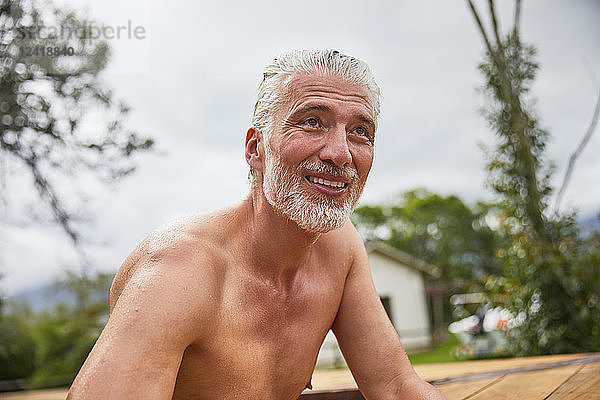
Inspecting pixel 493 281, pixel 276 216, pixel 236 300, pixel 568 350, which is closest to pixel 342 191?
pixel 276 216

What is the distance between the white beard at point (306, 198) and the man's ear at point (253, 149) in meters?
0.09

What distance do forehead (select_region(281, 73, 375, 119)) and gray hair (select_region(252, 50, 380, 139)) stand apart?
13 mm

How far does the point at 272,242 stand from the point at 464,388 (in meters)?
0.96

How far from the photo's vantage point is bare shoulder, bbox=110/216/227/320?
996 mm

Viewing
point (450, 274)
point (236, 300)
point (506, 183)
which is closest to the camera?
point (236, 300)

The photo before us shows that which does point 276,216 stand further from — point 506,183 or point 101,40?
point 101,40

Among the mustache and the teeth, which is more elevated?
the mustache

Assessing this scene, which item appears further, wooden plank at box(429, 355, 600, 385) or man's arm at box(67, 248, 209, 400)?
wooden plank at box(429, 355, 600, 385)

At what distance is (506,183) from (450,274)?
24.3 meters

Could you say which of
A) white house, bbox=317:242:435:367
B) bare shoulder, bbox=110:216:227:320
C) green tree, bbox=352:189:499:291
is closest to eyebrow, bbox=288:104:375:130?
bare shoulder, bbox=110:216:227:320

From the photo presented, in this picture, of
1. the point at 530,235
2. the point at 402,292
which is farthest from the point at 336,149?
the point at 402,292

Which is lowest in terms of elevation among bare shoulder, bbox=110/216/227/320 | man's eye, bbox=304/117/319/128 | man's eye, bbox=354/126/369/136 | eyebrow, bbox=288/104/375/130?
bare shoulder, bbox=110/216/227/320

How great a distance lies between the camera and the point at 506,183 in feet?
18.6

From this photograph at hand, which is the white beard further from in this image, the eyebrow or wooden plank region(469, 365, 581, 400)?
wooden plank region(469, 365, 581, 400)
